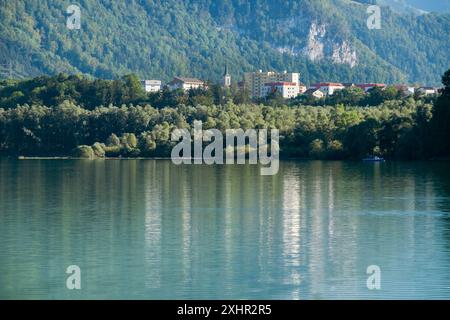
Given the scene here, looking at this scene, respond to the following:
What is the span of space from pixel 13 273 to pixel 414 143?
154 feet

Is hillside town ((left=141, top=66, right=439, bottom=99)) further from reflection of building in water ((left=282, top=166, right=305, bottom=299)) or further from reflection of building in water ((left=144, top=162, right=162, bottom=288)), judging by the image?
reflection of building in water ((left=144, top=162, right=162, bottom=288))

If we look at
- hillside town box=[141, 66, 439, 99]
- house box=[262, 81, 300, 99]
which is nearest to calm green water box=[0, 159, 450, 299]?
hillside town box=[141, 66, 439, 99]

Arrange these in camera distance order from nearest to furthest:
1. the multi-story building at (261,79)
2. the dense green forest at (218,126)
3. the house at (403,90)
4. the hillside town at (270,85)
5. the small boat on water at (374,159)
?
1. the dense green forest at (218,126)
2. the small boat on water at (374,159)
3. the house at (403,90)
4. the hillside town at (270,85)
5. the multi-story building at (261,79)

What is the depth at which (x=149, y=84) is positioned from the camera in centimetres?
18562

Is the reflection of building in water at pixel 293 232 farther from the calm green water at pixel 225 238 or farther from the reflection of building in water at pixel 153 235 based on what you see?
the reflection of building in water at pixel 153 235

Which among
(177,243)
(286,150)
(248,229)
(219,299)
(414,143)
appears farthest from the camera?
(286,150)

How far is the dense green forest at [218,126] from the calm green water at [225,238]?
21475 mm

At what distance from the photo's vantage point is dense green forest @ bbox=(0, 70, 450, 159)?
217 feet

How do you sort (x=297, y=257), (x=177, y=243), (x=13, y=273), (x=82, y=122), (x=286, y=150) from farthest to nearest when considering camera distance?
(x=82, y=122) → (x=286, y=150) → (x=177, y=243) → (x=297, y=257) → (x=13, y=273)

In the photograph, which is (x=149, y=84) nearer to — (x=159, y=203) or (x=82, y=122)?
(x=82, y=122)

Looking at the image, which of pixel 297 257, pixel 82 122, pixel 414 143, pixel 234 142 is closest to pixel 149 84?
pixel 82 122

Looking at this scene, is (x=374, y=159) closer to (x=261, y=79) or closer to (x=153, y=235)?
(x=153, y=235)

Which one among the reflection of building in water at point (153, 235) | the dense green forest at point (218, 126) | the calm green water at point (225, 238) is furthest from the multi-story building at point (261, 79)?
the reflection of building in water at point (153, 235)

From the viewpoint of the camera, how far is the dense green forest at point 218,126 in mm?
66250
